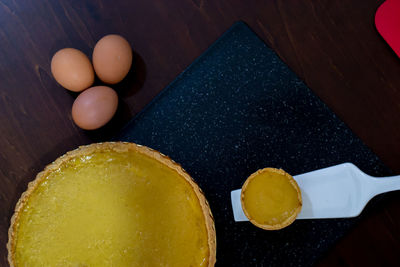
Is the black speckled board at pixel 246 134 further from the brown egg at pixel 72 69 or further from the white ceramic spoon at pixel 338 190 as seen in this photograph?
the brown egg at pixel 72 69

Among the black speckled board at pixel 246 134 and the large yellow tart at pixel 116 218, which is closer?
the large yellow tart at pixel 116 218

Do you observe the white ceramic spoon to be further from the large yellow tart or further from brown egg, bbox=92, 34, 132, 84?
brown egg, bbox=92, 34, 132, 84

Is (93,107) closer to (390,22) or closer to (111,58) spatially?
(111,58)

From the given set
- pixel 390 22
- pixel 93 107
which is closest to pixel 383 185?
pixel 390 22

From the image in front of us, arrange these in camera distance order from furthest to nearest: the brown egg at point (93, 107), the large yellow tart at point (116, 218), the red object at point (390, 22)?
the red object at point (390, 22) < the brown egg at point (93, 107) < the large yellow tart at point (116, 218)

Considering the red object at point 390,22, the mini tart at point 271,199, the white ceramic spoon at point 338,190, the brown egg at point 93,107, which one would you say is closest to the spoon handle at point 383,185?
the white ceramic spoon at point 338,190

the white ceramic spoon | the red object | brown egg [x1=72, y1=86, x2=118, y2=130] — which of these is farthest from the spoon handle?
brown egg [x1=72, y1=86, x2=118, y2=130]
